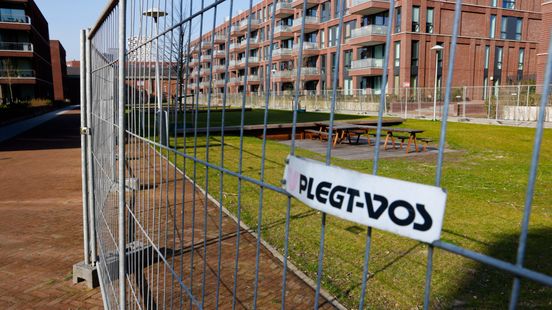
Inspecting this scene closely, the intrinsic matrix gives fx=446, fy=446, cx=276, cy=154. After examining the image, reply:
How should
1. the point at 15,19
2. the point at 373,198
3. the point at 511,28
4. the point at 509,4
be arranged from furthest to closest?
the point at 15,19, the point at 509,4, the point at 511,28, the point at 373,198

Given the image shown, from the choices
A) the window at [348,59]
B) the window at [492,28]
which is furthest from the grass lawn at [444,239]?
the window at [492,28]

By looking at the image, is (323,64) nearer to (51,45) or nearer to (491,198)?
(491,198)

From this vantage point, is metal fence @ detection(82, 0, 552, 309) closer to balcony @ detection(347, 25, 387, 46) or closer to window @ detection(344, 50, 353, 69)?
balcony @ detection(347, 25, 387, 46)

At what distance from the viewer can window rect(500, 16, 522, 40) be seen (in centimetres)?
4178

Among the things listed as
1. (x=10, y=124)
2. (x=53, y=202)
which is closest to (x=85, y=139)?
(x=53, y=202)

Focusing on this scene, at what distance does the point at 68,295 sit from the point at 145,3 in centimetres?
302

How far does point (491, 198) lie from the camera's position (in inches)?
288

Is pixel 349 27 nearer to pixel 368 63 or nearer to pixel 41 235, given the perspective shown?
pixel 368 63

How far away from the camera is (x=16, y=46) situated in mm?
48344

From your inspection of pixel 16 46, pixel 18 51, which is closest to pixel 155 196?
pixel 18 51

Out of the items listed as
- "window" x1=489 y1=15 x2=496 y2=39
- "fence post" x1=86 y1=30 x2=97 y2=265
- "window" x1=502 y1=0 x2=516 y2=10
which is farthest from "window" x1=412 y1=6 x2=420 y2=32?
"fence post" x1=86 y1=30 x2=97 y2=265

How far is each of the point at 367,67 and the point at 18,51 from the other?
37.0 m

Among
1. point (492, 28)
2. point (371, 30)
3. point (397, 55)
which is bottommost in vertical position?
point (397, 55)

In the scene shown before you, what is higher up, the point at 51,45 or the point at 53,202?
the point at 51,45
